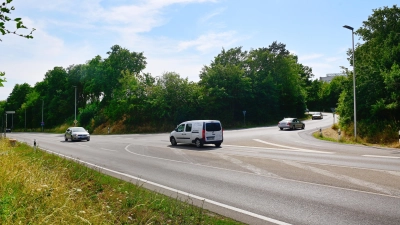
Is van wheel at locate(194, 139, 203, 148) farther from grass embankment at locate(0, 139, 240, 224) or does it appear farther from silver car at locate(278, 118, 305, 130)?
silver car at locate(278, 118, 305, 130)

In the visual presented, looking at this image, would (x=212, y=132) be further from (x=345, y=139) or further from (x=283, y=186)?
(x=283, y=186)

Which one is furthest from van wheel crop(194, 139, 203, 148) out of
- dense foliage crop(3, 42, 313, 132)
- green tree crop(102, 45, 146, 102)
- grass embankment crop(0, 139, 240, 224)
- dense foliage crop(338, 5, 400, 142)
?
green tree crop(102, 45, 146, 102)

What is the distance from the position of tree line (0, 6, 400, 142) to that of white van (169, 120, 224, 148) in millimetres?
13547

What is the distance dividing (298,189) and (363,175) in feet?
10.3

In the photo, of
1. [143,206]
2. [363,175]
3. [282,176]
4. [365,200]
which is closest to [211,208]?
[143,206]

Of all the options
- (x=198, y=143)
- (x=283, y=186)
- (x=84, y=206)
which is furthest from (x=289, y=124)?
(x=84, y=206)

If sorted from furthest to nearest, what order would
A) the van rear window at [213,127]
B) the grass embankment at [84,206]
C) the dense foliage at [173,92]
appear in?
the dense foliage at [173,92], the van rear window at [213,127], the grass embankment at [84,206]

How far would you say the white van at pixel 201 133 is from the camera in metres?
21.8

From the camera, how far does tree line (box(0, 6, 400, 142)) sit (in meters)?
28.4

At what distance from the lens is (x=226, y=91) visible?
55188 mm

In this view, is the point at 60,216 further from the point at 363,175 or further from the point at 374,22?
the point at 374,22

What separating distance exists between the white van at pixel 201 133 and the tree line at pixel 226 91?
13547mm

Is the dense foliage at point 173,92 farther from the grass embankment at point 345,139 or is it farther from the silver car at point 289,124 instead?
the grass embankment at point 345,139

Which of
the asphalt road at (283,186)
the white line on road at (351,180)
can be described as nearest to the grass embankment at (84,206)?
the asphalt road at (283,186)
